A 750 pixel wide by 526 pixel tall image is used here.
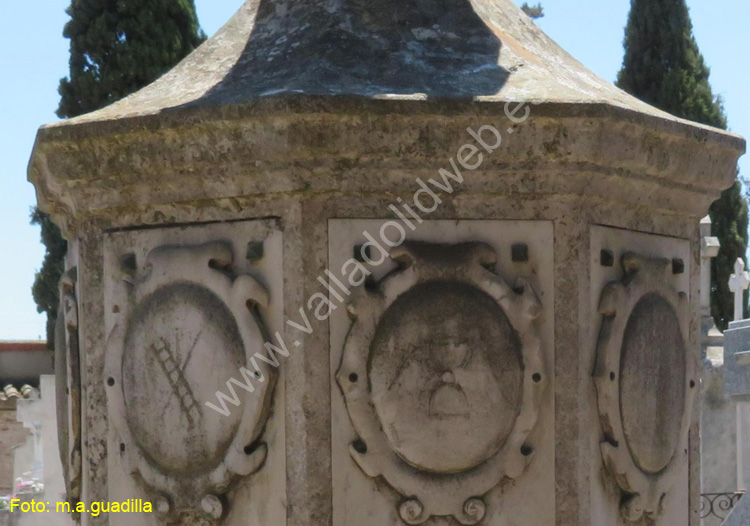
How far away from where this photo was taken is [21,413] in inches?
356

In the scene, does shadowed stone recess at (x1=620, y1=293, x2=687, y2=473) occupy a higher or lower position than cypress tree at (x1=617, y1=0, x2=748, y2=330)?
lower

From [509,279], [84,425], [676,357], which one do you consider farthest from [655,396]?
[84,425]

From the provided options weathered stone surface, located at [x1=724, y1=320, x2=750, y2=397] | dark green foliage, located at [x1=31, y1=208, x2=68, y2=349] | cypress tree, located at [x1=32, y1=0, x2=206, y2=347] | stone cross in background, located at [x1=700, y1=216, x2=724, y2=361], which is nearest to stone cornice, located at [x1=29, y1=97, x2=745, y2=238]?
weathered stone surface, located at [x1=724, y1=320, x2=750, y2=397]

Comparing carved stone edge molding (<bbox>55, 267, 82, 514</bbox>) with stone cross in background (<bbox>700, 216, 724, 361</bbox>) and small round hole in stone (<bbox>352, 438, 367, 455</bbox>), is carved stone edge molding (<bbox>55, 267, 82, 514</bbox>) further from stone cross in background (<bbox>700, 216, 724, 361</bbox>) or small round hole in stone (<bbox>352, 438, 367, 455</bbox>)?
stone cross in background (<bbox>700, 216, 724, 361</bbox>)

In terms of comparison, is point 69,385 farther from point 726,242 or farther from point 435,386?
point 726,242

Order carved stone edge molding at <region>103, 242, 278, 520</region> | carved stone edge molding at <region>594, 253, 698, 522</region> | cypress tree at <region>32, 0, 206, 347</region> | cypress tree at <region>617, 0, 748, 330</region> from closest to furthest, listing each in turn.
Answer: carved stone edge molding at <region>103, 242, 278, 520</region> → carved stone edge molding at <region>594, 253, 698, 522</region> → cypress tree at <region>32, 0, 206, 347</region> → cypress tree at <region>617, 0, 748, 330</region>

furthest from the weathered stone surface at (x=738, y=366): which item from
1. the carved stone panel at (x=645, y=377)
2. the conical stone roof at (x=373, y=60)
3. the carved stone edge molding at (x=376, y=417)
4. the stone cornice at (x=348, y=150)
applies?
the carved stone edge molding at (x=376, y=417)

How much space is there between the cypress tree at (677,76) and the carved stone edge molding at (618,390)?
14950mm

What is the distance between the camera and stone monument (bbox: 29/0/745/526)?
282 centimetres

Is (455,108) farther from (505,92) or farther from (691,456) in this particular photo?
(691,456)

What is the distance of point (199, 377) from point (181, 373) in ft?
0.18

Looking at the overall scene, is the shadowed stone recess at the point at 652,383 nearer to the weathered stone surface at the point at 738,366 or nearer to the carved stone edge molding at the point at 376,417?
the carved stone edge molding at the point at 376,417

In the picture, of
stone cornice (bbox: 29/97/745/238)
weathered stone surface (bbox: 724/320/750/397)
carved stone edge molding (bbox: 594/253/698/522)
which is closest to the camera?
stone cornice (bbox: 29/97/745/238)

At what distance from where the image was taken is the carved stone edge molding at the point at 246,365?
113 inches
